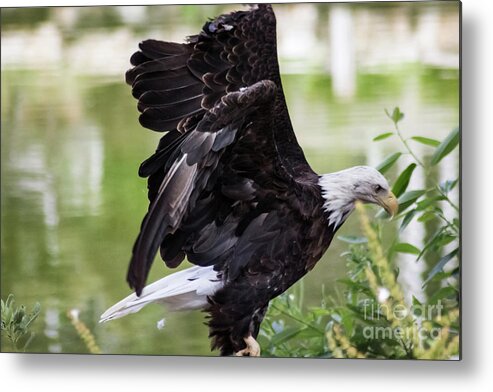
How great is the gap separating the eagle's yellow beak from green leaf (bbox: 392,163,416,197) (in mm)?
16

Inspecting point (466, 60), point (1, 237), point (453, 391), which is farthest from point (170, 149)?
point (453, 391)

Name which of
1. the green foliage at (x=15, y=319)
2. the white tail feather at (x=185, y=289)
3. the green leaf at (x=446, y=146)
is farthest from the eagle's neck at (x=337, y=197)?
the green foliage at (x=15, y=319)

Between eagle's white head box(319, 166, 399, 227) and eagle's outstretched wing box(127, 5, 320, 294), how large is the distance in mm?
41

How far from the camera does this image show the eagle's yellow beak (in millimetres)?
3002

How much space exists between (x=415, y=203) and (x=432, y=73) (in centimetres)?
37

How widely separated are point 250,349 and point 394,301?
0.44 meters

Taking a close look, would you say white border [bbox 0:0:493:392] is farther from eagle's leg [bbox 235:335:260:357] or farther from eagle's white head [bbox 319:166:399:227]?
eagle's white head [bbox 319:166:399:227]

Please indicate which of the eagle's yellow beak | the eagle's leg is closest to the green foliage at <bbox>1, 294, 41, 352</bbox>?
the eagle's leg

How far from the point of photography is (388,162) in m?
3.02

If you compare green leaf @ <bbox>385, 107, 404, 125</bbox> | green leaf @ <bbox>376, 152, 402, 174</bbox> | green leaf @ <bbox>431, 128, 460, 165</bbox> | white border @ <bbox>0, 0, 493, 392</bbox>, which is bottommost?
white border @ <bbox>0, 0, 493, 392</bbox>

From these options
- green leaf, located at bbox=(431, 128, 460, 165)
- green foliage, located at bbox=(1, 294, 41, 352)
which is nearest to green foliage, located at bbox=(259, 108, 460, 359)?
green leaf, located at bbox=(431, 128, 460, 165)

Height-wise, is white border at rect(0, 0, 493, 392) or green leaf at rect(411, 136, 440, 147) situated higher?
green leaf at rect(411, 136, 440, 147)

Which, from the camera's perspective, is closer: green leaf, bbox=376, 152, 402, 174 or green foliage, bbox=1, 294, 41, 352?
green leaf, bbox=376, 152, 402, 174

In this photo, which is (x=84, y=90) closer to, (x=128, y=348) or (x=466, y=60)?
(x=128, y=348)
